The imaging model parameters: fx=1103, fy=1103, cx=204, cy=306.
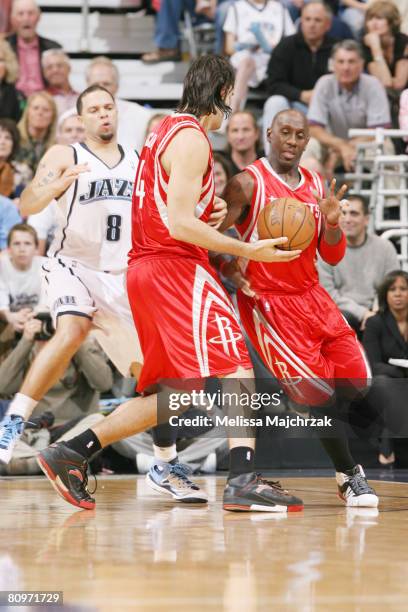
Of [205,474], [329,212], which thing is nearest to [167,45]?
[205,474]

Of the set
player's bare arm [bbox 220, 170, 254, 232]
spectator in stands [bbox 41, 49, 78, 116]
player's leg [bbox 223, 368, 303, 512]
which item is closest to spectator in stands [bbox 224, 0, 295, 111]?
spectator in stands [bbox 41, 49, 78, 116]

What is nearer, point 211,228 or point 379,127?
point 211,228

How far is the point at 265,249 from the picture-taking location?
4.41 metres

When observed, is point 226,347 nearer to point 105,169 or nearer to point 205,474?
point 105,169

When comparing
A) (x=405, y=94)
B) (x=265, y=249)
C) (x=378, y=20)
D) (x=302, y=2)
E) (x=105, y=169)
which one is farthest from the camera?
(x=302, y=2)

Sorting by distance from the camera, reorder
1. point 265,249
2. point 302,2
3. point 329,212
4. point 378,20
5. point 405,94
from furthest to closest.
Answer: point 302,2 < point 378,20 < point 405,94 < point 329,212 < point 265,249

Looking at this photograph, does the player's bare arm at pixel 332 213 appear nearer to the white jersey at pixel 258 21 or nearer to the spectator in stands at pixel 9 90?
the spectator in stands at pixel 9 90

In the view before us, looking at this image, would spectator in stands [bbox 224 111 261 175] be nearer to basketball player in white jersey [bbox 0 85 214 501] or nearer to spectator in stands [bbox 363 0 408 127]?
spectator in stands [bbox 363 0 408 127]

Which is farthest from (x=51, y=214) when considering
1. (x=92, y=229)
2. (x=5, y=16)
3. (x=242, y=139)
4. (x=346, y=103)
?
(x=92, y=229)

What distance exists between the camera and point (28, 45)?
417 inches

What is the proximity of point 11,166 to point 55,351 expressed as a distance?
4.52 meters

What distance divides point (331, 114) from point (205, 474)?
12.9ft

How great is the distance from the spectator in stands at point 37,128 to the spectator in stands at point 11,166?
10cm

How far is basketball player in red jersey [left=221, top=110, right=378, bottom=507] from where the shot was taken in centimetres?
503
